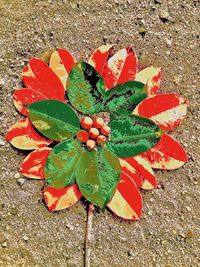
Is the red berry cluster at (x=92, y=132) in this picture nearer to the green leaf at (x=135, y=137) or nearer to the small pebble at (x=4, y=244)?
the green leaf at (x=135, y=137)

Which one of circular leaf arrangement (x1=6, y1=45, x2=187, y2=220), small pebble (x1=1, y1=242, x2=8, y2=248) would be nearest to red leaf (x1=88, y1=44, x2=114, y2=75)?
circular leaf arrangement (x1=6, y1=45, x2=187, y2=220)

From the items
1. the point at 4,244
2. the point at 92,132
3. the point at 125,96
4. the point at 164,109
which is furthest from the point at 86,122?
the point at 4,244

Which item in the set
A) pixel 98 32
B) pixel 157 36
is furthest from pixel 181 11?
pixel 98 32

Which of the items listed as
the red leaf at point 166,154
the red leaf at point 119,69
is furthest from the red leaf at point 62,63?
the red leaf at point 166,154

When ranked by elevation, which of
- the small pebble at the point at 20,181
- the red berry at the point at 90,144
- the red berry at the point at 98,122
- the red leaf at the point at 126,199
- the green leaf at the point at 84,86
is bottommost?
the red leaf at the point at 126,199

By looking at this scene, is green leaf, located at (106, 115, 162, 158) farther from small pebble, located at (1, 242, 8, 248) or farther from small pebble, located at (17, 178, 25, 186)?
small pebble, located at (1, 242, 8, 248)
